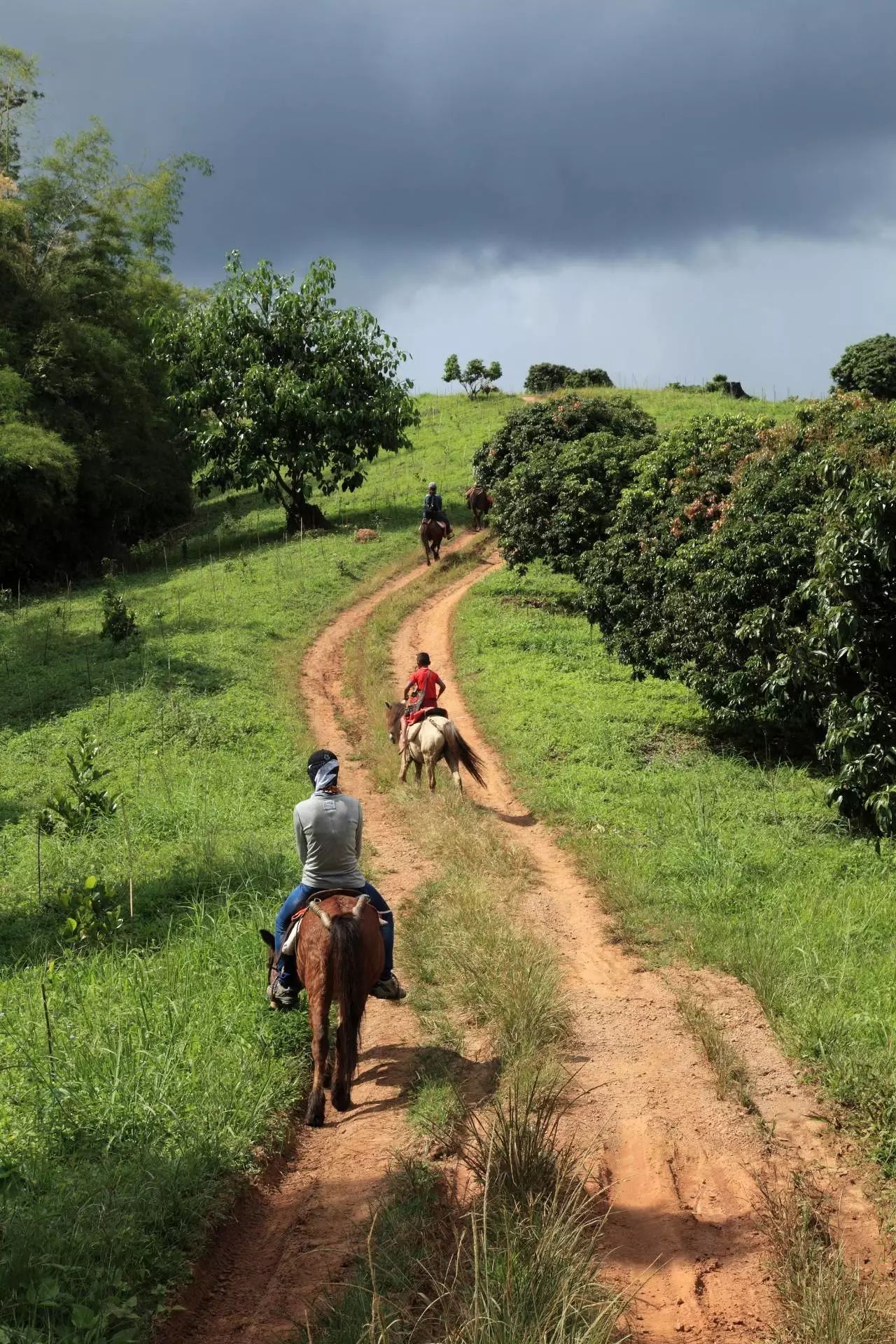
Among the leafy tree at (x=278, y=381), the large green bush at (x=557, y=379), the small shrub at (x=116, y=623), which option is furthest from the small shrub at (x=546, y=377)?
the small shrub at (x=116, y=623)

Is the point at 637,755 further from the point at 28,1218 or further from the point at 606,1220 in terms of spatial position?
the point at 28,1218

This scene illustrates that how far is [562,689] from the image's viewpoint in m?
18.4

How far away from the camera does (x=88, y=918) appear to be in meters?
9.00

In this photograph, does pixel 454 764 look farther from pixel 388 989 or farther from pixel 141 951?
pixel 388 989

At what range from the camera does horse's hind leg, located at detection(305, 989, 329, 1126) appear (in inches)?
257

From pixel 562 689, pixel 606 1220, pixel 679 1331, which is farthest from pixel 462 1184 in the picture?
pixel 562 689

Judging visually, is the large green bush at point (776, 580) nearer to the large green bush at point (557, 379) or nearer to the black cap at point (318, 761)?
the black cap at point (318, 761)

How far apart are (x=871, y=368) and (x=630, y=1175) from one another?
143 feet

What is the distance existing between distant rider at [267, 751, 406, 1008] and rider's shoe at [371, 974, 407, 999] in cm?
5

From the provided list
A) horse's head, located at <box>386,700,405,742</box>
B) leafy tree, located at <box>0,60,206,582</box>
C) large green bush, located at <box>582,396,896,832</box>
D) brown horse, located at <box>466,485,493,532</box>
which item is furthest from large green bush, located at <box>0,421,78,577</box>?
horse's head, located at <box>386,700,405,742</box>

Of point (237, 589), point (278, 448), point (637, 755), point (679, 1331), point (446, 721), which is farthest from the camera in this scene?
point (278, 448)

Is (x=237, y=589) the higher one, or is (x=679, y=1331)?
(x=237, y=589)

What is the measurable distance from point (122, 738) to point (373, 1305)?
13503 mm

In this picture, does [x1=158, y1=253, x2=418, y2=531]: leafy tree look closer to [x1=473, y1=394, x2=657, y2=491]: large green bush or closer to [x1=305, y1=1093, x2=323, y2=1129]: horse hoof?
[x1=473, y1=394, x2=657, y2=491]: large green bush
